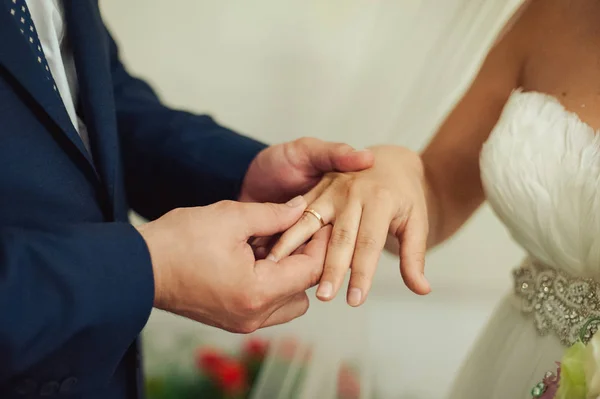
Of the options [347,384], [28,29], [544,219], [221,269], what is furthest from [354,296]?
[347,384]

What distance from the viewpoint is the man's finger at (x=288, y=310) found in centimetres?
55

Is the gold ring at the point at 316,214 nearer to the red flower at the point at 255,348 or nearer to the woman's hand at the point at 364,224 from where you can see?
the woman's hand at the point at 364,224

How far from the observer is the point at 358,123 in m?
1.08

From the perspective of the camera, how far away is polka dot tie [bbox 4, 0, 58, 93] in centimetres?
44

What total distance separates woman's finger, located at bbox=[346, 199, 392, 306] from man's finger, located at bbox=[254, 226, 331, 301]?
0.04 meters

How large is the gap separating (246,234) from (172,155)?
0.25 m

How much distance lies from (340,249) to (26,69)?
327mm

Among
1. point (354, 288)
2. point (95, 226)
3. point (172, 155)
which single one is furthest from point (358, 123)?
point (95, 226)

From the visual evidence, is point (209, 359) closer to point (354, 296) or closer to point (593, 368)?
point (354, 296)

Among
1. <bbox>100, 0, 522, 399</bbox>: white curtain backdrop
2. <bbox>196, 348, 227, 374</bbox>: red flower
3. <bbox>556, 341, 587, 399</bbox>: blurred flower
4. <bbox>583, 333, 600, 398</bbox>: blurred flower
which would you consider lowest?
<bbox>196, 348, 227, 374</bbox>: red flower

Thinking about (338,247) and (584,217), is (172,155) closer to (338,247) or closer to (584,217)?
(338,247)

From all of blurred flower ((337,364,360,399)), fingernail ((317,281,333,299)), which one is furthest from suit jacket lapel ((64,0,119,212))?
blurred flower ((337,364,360,399))

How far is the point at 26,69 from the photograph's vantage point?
44cm

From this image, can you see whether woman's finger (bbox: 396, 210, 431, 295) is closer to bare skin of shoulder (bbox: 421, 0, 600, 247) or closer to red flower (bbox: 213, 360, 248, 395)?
bare skin of shoulder (bbox: 421, 0, 600, 247)
